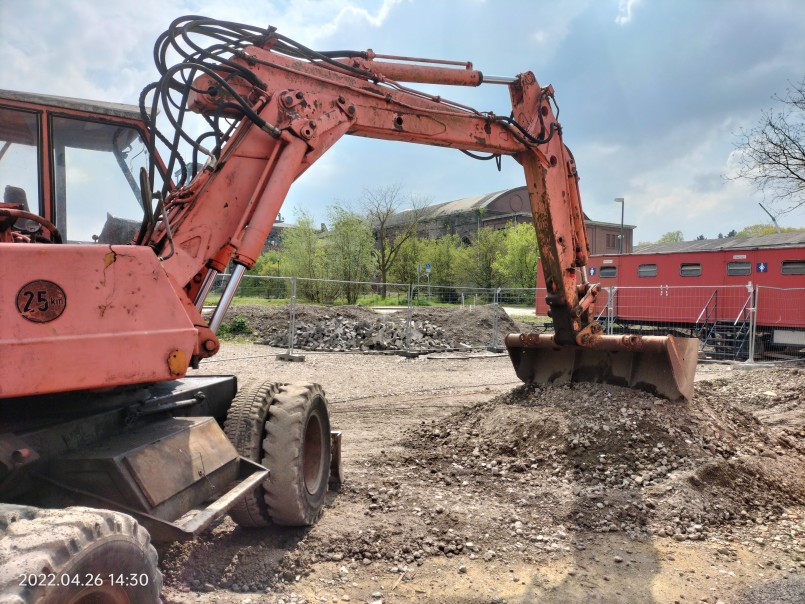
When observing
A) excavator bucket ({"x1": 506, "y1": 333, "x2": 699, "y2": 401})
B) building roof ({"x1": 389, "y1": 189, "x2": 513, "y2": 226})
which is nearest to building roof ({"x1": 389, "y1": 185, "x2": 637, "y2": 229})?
building roof ({"x1": 389, "y1": 189, "x2": 513, "y2": 226})

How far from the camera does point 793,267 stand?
607 inches

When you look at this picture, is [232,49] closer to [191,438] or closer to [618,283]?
[191,438]

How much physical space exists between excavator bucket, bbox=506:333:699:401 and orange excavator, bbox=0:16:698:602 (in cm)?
261

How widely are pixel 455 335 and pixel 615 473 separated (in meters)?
11.4

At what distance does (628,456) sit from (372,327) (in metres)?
11.2

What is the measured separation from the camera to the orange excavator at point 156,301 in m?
2.37

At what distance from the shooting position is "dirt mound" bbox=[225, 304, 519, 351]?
1570cm

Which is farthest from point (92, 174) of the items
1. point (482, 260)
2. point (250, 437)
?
point (482, 260)

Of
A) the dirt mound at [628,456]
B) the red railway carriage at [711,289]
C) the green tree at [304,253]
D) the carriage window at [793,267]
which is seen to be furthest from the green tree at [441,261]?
the dirt mound at [628,456]

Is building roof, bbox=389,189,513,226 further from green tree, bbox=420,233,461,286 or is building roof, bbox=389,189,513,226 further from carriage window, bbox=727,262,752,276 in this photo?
carriage window, bbox=727,262,752,276

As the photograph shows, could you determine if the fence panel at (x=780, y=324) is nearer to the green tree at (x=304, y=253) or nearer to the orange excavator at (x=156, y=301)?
the orange excavator at (x=156, y=301)

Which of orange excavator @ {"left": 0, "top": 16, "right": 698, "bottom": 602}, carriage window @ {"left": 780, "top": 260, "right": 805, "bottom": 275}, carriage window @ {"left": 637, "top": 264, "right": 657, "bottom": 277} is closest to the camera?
orange excavator @ {"left": 0, "top": 16, "right": 698, "bottom": 602}

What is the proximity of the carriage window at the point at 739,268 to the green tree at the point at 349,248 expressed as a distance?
2136cm

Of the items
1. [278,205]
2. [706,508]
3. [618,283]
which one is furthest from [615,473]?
[618,283]
